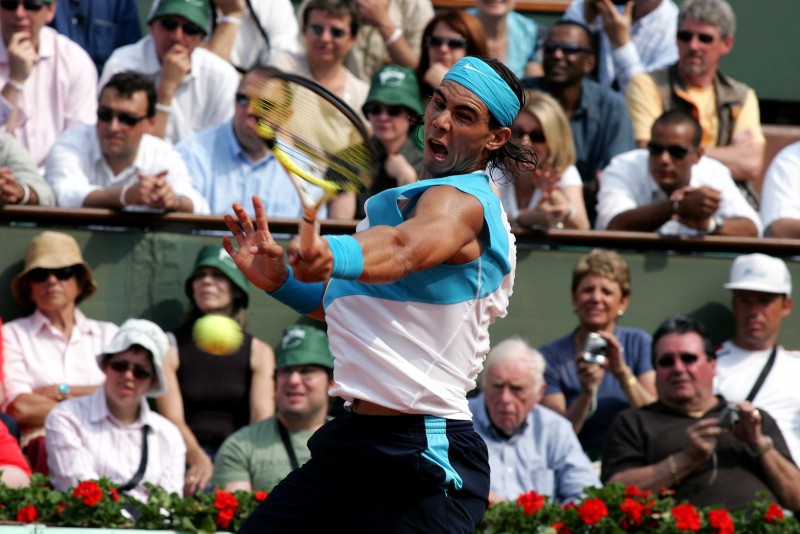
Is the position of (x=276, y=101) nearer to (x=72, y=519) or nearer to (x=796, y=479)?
(x=72, y=519)

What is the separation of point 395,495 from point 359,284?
0.58 meters

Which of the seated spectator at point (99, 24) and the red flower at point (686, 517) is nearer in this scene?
the red flower at point (686, 517)

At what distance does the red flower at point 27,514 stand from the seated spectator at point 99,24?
14.3 feet

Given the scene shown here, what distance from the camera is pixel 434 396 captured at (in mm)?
3748

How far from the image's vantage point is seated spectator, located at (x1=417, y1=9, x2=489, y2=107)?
8.74 meters

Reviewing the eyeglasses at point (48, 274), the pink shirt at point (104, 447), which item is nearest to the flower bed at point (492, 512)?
the pink shirt at point (104, 447)

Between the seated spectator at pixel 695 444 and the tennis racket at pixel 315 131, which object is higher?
the tennis racket at pixel 315 131

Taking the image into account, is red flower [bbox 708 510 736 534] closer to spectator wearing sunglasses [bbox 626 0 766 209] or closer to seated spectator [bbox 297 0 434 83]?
spectator wearing sunglasses [bbox 626 0 766 209]

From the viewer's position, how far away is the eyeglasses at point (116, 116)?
7895 millimetres

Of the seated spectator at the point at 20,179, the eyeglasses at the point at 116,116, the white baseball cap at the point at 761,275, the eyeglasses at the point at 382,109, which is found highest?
the eyeglasses at the point at 382,109

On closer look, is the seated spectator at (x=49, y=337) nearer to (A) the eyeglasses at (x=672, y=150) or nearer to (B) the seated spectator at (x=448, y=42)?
(B) the seated spectator at (x=448, y=42)

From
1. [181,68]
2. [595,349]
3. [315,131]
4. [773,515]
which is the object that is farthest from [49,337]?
[773,515]

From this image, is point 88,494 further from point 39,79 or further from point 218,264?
point 39,79

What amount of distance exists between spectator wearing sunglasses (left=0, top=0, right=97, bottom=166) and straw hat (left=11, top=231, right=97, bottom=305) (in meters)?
1.07
